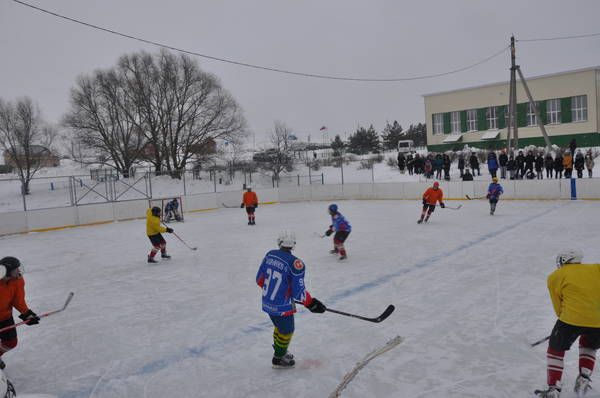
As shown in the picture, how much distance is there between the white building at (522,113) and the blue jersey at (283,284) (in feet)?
110

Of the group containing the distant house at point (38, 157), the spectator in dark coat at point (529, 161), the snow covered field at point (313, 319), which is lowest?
the snow covered field at point (313, 319)

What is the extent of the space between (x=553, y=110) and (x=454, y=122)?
23.1 feet

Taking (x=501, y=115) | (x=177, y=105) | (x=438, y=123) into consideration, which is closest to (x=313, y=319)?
(x=177, y=105)

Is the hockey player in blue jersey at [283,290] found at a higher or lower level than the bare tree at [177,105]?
lower

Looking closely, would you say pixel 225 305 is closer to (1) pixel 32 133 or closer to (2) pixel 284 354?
(2) pixel 284 354

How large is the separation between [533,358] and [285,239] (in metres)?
2.38

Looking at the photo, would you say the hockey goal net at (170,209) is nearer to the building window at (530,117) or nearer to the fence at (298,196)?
the fence at (298,196)

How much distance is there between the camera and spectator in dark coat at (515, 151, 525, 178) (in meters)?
19.8

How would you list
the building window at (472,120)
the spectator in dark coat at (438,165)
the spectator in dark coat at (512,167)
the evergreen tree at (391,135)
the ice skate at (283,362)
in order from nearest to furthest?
the ice skate at (283,362), the spectator in dark coat at (512,167), the spectator in dark coat at (438,165), the building window at (472,120), the evergreen tree at (391,135)

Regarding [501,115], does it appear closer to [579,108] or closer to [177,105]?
[579,108]

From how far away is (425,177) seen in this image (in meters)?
22.9

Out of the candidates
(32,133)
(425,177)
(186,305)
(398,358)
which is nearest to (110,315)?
(186,305)

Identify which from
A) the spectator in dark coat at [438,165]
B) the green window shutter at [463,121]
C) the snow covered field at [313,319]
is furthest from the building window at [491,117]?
the snow covered field at [313,319]

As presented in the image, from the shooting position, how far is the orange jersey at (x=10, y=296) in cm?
404
